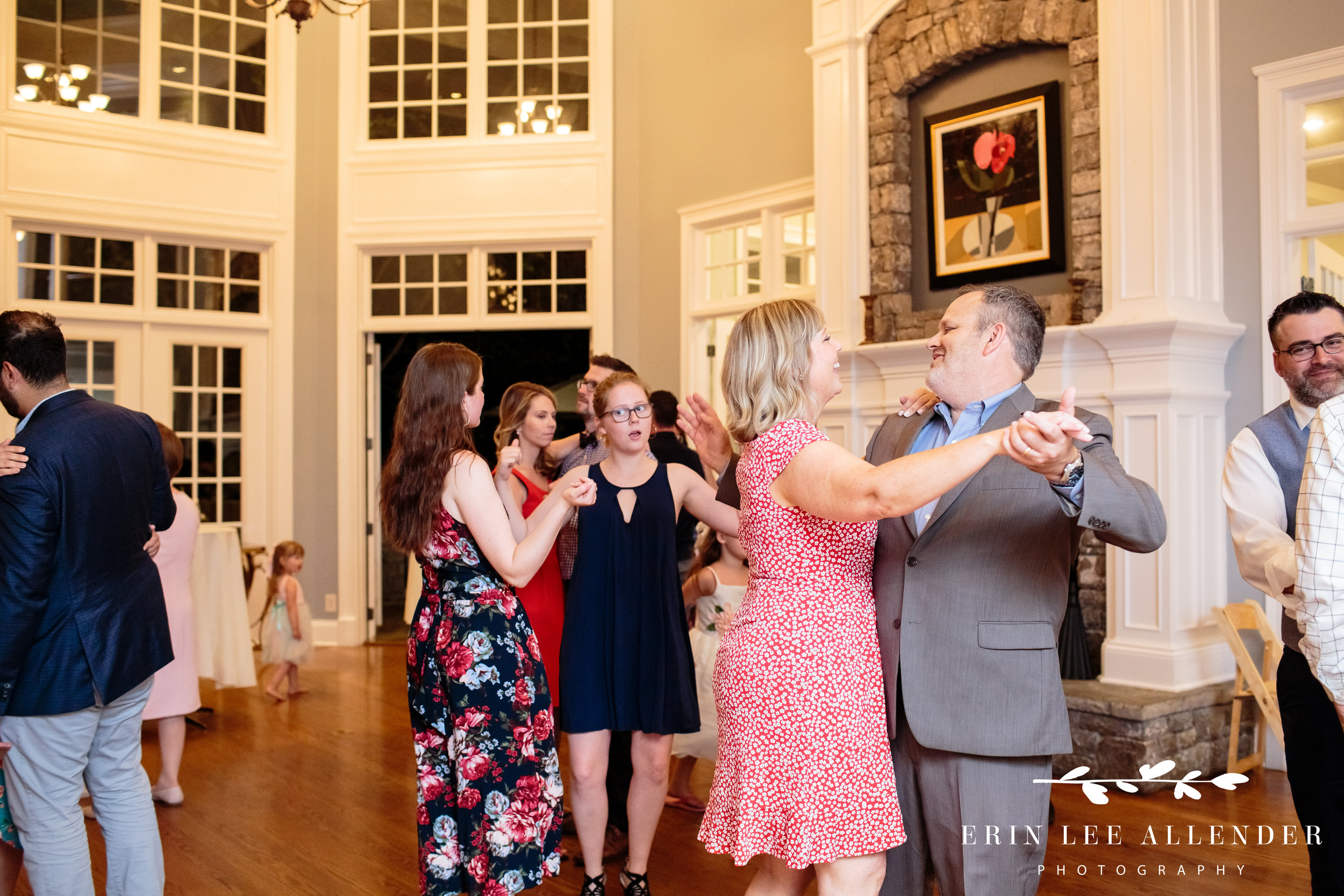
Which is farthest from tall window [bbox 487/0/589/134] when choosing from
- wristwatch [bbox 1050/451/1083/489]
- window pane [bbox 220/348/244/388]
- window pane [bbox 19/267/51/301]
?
wristwatch [bbox 1050/451/1083/489]

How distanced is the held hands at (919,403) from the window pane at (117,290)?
7.79 metres

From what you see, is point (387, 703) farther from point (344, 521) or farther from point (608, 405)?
point (608, 405)

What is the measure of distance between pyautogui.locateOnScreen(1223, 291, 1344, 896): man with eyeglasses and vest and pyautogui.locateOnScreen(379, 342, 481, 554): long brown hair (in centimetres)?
189

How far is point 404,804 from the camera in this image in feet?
14.8

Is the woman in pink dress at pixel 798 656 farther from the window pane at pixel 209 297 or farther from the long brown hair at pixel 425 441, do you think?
the window pane at pixel 209 297

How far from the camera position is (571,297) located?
875 cm

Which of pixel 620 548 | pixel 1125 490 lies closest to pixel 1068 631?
pixel 620 548

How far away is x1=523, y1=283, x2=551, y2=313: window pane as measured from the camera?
878 cm

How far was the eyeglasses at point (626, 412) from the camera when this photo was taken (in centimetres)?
319

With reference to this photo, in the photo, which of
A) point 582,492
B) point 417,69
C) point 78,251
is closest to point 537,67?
point 417,69

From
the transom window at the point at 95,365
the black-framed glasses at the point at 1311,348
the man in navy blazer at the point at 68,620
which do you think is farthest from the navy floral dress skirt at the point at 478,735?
the transom window at the point at 95,365

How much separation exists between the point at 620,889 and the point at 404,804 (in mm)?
1409

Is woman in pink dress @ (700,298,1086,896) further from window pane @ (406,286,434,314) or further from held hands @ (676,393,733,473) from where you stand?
window pane @ (406,286,434,314)

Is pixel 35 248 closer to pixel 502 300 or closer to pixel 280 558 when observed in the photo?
pixel 280 558
